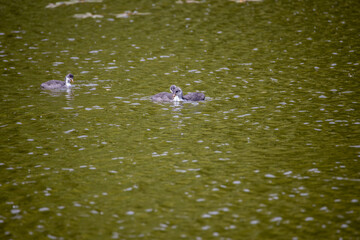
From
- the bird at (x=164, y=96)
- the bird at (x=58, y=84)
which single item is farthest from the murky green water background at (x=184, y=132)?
the bird at (x=58, y=84)

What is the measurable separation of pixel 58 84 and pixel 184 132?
32.9ft

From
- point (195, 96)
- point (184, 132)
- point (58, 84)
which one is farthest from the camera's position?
point (58, 84)

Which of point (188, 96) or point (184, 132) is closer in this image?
point (184, 132)

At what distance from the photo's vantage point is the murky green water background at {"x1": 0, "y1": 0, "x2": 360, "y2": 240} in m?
16.3

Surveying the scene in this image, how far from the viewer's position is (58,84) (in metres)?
29.9

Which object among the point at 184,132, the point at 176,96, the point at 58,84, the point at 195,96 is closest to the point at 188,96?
the point at 195,96

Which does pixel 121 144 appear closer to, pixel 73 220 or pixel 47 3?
pixel 73 220

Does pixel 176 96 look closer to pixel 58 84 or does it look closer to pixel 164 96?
pixel 164 96

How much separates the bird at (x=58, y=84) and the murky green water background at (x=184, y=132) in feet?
1.92

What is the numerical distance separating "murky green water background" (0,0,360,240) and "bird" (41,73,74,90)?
58 centimetres

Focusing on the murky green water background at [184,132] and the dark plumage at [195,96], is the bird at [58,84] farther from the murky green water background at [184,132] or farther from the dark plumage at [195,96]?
the dark plumage at [195,96]

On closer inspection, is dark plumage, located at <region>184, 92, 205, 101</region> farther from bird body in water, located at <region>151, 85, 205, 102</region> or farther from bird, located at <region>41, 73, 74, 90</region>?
bird, located at <region>41, 73, 74, 90</region>

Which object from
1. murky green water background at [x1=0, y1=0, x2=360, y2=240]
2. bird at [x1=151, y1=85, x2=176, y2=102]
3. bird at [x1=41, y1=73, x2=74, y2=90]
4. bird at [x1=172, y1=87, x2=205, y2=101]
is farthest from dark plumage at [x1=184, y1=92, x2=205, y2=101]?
bird at [x1=41, y1=73, x2=74, y2=90]

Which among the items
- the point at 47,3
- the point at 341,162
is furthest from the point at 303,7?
the point at 341,162
